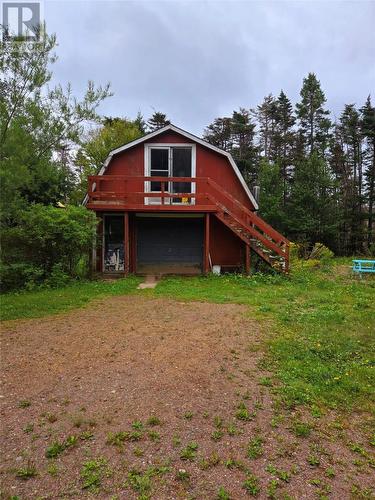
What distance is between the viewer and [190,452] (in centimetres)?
297

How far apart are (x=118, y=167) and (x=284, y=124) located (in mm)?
25780

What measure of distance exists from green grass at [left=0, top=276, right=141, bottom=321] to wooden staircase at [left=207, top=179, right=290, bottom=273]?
4.07 meters

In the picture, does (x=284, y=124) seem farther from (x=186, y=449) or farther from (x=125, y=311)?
(x=186, y=449)

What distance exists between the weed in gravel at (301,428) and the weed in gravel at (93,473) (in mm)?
1779

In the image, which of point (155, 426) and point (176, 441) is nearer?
point (176, 441)

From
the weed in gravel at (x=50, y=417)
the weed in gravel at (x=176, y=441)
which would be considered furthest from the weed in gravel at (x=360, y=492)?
the weed in gravel at (x=50, y=417)

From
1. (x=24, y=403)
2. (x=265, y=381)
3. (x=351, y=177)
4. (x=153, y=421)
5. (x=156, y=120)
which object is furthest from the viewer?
(x=156, y=120)

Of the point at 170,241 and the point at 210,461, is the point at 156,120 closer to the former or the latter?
the point at 170,241

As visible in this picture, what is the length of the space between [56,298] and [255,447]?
681 cm

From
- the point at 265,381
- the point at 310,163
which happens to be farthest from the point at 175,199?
the point at 310,163

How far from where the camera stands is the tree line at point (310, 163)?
77.4ft

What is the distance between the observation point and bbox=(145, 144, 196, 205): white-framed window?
13680 mm

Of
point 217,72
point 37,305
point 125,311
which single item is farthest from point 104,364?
point 217,72

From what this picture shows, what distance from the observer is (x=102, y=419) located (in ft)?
11.3
